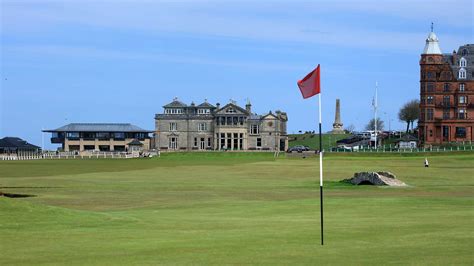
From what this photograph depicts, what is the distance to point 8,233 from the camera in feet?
97.5

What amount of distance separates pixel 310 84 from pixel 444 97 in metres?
159

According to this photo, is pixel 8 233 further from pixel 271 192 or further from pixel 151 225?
pixel 271 192

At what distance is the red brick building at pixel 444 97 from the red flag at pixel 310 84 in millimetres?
155616

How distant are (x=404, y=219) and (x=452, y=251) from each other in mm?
10521

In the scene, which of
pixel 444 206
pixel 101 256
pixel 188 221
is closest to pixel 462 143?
pixel 444 206

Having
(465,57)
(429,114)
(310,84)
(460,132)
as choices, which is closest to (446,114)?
(429,114)

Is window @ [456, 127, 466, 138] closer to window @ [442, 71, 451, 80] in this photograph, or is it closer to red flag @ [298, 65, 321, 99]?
window @ [442, 71, 451, 80]

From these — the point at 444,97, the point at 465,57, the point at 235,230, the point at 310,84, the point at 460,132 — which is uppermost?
the point at 465,57

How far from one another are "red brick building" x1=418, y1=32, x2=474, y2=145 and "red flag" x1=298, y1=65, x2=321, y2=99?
511ft

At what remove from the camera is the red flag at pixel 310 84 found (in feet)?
94.6

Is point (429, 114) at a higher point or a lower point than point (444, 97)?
lower

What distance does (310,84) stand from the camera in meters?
29.3

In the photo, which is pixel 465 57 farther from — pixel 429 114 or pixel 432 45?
pixel 429 114

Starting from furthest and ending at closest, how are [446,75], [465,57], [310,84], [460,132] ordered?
[465,57]
[446,75]
[460,132]
[310,84]
